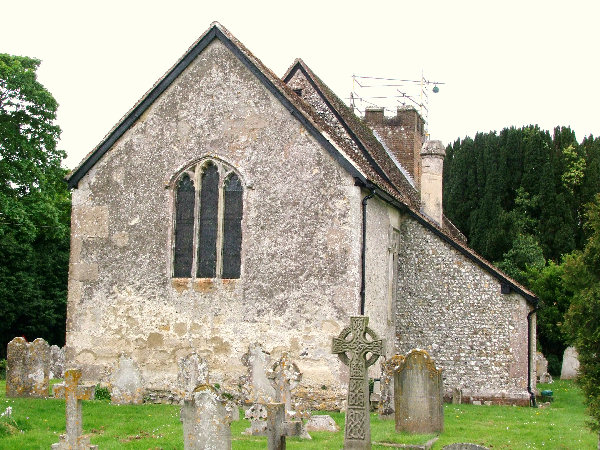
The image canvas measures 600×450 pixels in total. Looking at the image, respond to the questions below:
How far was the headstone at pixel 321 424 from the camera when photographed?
1470 cm

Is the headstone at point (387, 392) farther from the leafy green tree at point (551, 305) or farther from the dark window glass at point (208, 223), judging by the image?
the leafy green tree at point (551, 305)

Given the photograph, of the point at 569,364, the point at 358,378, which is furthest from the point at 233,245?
the point at 569,364

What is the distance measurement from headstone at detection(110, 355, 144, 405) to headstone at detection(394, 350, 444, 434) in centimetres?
660

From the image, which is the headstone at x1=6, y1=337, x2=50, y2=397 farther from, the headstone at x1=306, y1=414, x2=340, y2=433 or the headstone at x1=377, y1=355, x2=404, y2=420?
the headstone at x1=377, y1=355, x2=404, y2=420

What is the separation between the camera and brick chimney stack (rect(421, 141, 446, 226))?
25.2 m

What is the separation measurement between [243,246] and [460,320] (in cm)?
620

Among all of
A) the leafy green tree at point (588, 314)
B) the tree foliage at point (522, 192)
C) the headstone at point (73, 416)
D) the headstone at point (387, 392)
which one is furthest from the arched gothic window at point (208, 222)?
the tree foliage at point (522, 192)

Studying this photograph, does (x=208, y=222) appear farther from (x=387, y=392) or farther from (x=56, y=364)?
(x=56, y=364)

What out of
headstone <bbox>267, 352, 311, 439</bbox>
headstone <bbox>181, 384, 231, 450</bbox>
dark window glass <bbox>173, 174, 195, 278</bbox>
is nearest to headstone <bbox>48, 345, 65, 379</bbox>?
dark window glass <bbox>173, 174, 195, 278</bbox>

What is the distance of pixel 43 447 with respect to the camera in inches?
488

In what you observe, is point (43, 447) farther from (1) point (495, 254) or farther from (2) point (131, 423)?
(1) point (495, 254)

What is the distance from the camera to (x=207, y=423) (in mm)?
10516

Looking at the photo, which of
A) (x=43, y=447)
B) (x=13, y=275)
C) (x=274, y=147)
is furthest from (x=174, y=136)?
(x=13, y=275)

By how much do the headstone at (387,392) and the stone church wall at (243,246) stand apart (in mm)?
1210
